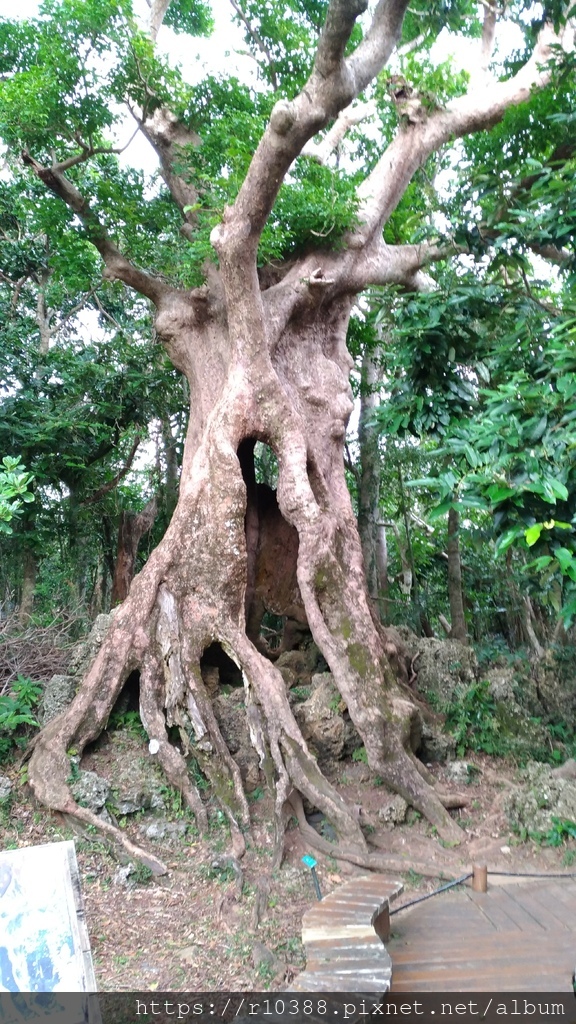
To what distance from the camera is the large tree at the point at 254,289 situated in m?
5.88

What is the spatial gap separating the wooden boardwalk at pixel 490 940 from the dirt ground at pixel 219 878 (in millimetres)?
304

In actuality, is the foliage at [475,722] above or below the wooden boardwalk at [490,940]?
above

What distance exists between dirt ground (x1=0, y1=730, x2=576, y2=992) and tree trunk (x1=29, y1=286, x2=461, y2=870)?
0.59ft

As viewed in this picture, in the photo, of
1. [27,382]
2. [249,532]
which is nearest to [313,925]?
[249,532]

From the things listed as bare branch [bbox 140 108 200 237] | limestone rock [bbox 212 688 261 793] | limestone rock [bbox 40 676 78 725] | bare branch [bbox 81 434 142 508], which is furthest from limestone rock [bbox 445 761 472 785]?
bare branch [bbox 140 108 200 237]

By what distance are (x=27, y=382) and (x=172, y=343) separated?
8.03 feet

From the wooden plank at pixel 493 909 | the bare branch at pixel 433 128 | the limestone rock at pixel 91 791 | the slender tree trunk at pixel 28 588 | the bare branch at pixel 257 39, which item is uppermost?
the bare branch at pixel 257 39

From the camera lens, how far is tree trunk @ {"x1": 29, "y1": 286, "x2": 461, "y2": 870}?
5.88 m

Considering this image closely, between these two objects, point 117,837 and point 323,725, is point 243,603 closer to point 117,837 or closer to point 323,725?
point 323,725

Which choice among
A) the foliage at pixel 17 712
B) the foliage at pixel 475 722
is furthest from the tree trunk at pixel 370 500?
the foliage at pixel 17 712

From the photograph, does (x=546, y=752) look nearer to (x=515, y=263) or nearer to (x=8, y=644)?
(x=515, y=263)

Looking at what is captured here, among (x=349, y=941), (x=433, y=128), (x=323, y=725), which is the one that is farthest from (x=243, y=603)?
(x=433, y=128)

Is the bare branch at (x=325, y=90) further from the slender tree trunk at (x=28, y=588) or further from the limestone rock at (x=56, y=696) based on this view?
the slender tree trunk at (x=28, y=588)

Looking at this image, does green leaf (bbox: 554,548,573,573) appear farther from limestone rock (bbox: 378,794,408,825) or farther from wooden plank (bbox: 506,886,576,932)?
limestone rock (bbox: 378,794,408,825)
